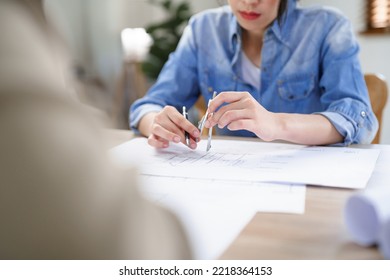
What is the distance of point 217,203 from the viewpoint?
2.06ft

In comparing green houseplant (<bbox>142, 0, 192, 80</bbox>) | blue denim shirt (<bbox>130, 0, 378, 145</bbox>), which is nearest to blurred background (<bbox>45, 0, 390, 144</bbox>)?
green houseplant (<bbox>142, 0, 192, 80</bbox>)

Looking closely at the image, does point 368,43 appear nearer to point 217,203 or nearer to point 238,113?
point 238,113

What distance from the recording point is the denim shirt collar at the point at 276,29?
1222 millimetres

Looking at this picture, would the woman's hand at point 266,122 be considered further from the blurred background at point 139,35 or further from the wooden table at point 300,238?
the blurred background at point 139,35

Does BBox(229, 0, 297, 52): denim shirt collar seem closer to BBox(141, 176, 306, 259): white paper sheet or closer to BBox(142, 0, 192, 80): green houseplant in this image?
BBox(141, 176, 306, 259): white paper sheet

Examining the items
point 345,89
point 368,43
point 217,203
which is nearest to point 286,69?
point 345,89

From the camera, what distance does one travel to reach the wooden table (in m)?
0.48

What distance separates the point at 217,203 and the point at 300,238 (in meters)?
0.14

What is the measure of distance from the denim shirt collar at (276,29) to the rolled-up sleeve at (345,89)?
10 centimetres

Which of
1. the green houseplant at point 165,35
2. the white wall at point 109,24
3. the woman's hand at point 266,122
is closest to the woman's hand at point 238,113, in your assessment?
the woman's hand at point 266,122

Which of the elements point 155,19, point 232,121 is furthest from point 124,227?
point 155,19
